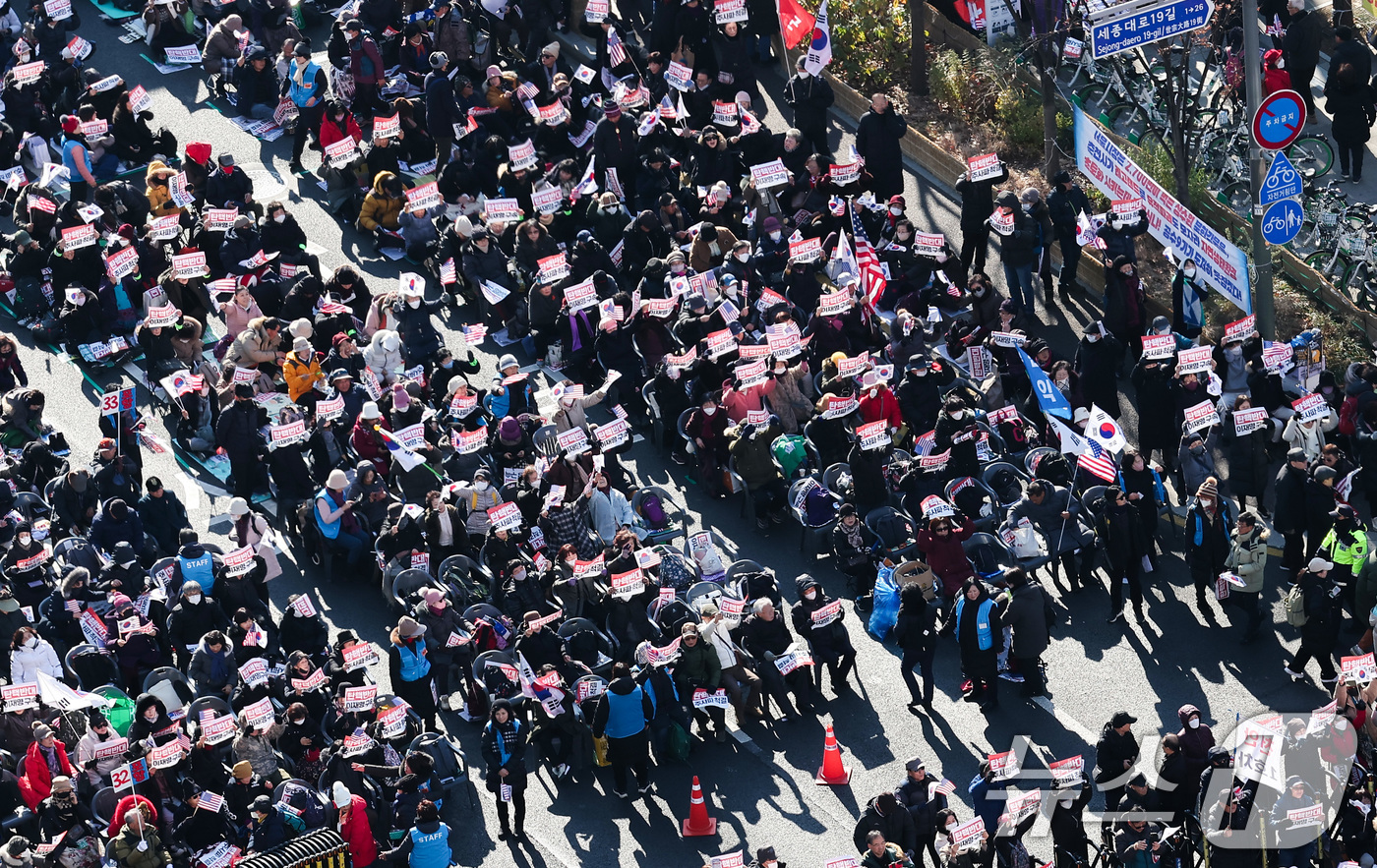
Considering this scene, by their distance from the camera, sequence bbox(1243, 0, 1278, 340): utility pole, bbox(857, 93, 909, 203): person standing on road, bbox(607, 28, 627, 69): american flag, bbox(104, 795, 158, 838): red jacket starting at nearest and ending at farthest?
bbox(104, 795, 158, 838): red jacket → bbox(1243, 0, 1278, 340): utility pole → bbox(857, 93, 909, 203): person standing on road → bbox(607, 28, 627, 69): american flag

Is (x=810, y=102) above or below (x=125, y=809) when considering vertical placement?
above

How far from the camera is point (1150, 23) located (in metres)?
25.2

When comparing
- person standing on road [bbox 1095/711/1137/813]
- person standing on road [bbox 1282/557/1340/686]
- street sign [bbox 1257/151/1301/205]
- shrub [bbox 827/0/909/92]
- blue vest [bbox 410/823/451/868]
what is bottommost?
person standing on road [bbox 1095/711/1137/813]

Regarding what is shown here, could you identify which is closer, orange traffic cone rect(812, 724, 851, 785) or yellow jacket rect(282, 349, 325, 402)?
orange traffic cone rect(812, 724, 851, 785)

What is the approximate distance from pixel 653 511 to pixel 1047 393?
4.65 m

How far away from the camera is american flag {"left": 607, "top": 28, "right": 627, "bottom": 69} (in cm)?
3262

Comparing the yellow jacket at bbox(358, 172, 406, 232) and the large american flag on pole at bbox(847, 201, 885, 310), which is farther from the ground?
the yellow jacket at bbox(358, 172, 406, 232)

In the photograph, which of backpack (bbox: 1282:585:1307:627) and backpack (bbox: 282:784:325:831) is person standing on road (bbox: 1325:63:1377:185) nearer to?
backpack (bbox: 1282:585:1307:627)

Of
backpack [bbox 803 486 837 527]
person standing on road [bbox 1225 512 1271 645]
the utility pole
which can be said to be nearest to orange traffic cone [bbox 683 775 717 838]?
backpack [bbox 803 486 837 527]

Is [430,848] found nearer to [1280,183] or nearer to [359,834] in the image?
[359,834]

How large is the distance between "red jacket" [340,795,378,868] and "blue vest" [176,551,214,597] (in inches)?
157

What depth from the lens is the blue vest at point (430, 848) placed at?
22.0m

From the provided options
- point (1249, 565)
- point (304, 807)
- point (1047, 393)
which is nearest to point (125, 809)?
point (304, 807)

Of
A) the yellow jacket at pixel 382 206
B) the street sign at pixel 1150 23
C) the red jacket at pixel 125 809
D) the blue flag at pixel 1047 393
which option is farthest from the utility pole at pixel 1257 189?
the red jacket at pixel 125 809
